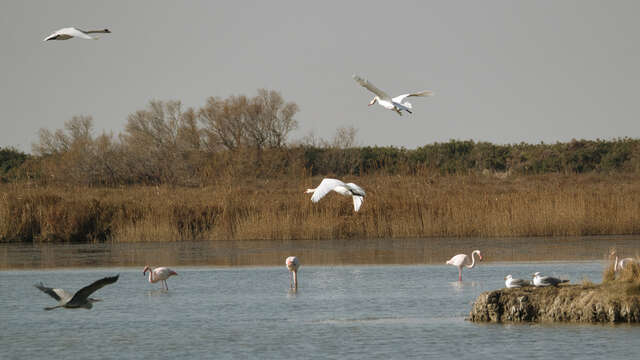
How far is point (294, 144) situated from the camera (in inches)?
1789

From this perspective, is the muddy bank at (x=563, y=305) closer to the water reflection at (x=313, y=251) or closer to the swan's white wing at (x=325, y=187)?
the swan's white wing at (x=325, y=187)

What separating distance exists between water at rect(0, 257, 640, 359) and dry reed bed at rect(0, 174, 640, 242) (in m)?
5.88

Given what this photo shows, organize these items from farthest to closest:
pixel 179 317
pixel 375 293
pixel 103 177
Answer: pixel 103 177, pixel 375 293, pixel 179 317

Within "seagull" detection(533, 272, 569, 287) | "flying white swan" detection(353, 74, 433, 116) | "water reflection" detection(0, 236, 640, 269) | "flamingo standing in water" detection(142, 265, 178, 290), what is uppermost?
"flying white swan" detection(353, 74, 433, 116)

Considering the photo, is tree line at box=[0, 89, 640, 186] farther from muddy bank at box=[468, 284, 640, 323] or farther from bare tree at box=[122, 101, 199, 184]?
muddy bank at box=[468, 284, 640, 323]

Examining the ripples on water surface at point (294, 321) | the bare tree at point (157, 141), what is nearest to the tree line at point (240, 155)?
the bare tree at point (157, 141)

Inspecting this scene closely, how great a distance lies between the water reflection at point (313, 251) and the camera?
739 inches

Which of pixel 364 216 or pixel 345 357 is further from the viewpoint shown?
pixel 364 216

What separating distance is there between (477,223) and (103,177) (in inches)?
829

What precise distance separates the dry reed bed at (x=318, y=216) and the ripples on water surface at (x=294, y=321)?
5775mm

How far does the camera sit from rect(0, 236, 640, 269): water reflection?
18766 millimetres

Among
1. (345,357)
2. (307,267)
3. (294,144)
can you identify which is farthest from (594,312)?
(294,144)

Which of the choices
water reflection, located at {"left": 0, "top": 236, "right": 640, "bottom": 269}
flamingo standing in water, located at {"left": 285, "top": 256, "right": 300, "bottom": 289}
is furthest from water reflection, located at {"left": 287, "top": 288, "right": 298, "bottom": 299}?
water reflection, located at {"left": 0, "top": 236, "right": 640, "bottom": 269}

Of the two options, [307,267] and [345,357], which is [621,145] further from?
[345,357]
